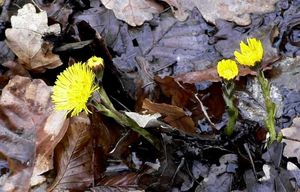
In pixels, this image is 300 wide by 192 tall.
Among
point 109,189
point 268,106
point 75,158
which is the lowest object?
point 109,189

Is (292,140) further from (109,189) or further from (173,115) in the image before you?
(109,189)

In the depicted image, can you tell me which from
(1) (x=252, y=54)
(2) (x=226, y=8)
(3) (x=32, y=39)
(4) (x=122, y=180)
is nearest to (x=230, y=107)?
(1) (x=252, y=54)

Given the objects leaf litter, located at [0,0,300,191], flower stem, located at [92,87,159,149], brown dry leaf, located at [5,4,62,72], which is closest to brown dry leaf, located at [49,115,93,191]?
leaf litter, located at [0,0,300,191]

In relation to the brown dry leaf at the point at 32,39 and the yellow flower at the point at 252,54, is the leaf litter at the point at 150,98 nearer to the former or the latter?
the brown dry leaf at the point at 32,39

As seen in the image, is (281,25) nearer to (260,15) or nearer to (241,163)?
(260,15)

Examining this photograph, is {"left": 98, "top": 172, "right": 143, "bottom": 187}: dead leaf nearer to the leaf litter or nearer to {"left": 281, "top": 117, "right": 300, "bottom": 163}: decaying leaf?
the leaf litter
